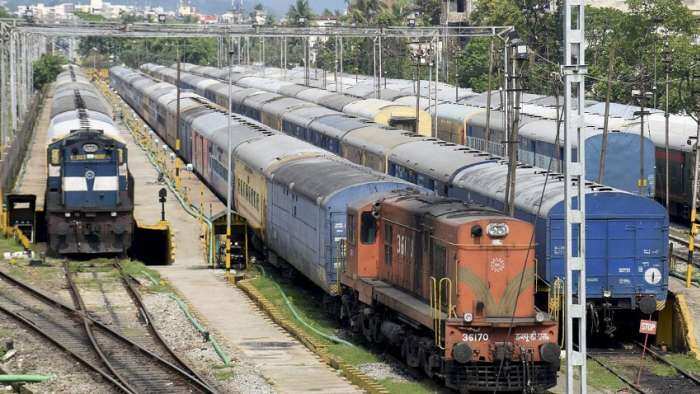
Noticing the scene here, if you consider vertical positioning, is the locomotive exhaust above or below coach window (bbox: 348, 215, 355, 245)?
below

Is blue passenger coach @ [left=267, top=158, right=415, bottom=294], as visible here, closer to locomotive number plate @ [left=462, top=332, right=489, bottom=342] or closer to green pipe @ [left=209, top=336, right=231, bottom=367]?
green pipe @ [left=209, top=336, right=231, bottom=367]

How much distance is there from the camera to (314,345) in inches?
1097

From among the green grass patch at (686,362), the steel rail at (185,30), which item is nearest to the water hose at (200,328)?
the green grass patch at (686,362)

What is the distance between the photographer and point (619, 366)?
27.0 metres

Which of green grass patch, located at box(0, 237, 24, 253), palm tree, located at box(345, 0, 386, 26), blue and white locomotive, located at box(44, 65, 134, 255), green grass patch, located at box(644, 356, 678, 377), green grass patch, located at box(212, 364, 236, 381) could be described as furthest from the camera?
palm tree, located at box(345, 0, 386, 26)

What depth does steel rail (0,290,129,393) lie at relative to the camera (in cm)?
2401

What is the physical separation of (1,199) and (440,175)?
66.1 feet

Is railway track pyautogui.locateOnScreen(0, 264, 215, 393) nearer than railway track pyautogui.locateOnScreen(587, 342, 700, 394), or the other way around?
railway track pyautogui.locateOnScreen(0, 264, 215, 393)

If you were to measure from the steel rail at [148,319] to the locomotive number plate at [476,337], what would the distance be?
4.47 metres

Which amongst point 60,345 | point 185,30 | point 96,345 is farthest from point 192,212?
point 185,30

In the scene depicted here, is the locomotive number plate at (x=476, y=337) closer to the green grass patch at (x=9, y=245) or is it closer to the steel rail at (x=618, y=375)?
the steel rail at (x=618, y=375)

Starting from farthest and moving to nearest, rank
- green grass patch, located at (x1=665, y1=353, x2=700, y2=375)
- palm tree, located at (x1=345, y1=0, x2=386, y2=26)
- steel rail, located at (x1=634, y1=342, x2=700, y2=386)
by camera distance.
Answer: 1. palm tree, located at (x1=345, y1=0, x2=386, y2=26)
2. green grass patch, located at (x1=665, y1=353, x2=700, y2=375)
3. steel rail, located at (x1=634, y1=342, x2=700, y2=386)

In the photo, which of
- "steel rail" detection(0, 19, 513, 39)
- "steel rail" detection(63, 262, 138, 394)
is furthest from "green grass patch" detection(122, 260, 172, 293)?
"steel rail" detection(0, 19, 513, 39)

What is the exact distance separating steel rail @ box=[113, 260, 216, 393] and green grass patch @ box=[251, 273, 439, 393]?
10.8 ft
